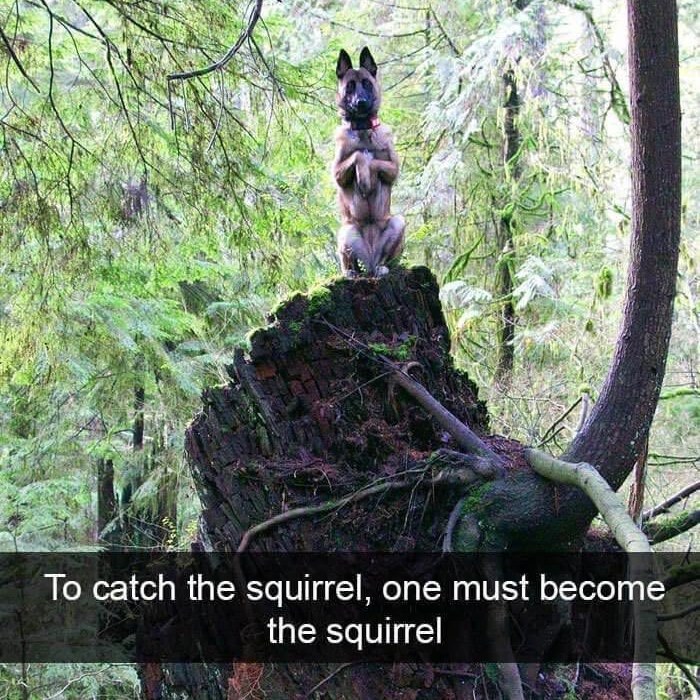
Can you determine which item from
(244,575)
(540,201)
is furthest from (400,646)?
(540,201)

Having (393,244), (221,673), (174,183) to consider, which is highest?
(174,183)

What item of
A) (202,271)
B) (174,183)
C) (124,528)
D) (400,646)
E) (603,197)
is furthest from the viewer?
(124,528)

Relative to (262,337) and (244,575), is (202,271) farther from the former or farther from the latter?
(244,575)

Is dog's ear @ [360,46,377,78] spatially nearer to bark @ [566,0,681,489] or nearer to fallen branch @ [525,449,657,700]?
bark @ [566,0,681,489]

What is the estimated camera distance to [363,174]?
550 cm

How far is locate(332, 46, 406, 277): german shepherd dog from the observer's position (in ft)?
17.9

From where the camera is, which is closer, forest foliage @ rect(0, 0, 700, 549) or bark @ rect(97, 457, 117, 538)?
forest foliage @ rect(0, 0, 700, 549)

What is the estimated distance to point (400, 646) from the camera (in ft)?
12.6

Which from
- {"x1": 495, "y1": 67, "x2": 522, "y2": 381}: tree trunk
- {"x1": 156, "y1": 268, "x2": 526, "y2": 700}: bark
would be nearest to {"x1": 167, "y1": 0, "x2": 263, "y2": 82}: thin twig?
{"x1": 156, "y1": 268, "x2": 526, "y2": 700}: bark

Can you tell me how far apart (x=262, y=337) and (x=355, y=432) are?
755mm

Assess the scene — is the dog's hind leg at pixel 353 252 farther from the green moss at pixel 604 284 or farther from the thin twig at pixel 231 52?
the green moss at pixel 604 284

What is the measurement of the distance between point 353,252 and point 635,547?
10.5 feet

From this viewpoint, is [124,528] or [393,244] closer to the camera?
[393,244]

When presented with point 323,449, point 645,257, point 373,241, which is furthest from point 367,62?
point 323,449
